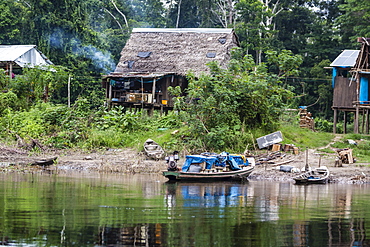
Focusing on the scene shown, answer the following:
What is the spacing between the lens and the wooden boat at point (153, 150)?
30562 millimetres

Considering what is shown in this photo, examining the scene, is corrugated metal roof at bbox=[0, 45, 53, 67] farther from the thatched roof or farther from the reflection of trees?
the reflection of trees

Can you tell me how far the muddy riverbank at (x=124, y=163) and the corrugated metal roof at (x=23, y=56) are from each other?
12.6 metres

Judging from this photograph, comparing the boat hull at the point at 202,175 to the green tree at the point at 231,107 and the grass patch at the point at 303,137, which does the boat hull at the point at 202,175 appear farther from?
the grass patch at the point at 303,137

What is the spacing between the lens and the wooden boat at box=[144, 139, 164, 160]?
30.6 metres

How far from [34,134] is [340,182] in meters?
17.8

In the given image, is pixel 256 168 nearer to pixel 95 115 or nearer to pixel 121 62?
pixel 95 115

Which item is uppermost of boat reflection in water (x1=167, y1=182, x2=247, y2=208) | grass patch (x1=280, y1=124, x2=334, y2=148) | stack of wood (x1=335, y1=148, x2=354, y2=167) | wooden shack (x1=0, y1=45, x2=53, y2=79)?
wooden shack (x1=0, y1=45, x2=53, y2=79)

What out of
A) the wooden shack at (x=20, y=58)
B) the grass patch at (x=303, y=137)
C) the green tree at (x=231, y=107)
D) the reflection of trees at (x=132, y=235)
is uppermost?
the wooden shack at (x=20, y=58)

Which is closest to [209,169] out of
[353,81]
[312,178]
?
[312,178]

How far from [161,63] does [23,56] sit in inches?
411

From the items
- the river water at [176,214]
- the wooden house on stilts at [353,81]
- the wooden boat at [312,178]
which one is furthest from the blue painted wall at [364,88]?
the river water at [176,214]

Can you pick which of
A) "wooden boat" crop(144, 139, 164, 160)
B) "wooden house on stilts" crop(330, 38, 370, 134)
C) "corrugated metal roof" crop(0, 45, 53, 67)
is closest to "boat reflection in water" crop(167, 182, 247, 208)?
"wooden boat" crop(144, 139, 164, 160)

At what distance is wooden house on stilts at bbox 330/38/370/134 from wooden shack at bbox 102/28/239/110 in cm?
784

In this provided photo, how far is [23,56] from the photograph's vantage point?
43531mm
